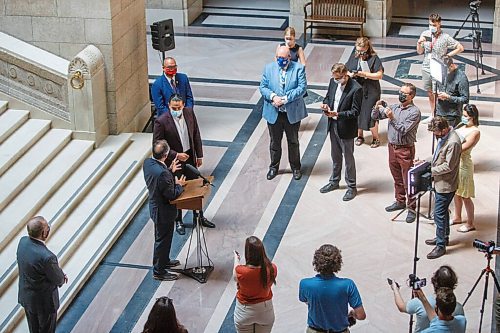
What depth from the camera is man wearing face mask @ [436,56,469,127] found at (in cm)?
1126

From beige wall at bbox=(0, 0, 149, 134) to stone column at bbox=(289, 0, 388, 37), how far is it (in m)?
5.65

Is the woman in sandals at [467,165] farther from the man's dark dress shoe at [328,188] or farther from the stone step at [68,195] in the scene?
the stone step at [68,195]

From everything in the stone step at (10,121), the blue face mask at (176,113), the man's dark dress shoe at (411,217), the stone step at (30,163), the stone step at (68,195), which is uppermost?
the blue face mask at (176,113)

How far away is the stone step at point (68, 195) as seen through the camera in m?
9.34

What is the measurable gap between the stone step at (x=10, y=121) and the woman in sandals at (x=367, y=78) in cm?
386

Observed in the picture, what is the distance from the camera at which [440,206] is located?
31.2 ft

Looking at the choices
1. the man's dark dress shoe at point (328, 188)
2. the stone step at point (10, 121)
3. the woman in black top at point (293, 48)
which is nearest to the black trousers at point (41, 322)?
the stone step at point (10, 121)

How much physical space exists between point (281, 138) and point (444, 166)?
2560 millimetres

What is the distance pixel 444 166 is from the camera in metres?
9.31

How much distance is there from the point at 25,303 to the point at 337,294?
2.72 m

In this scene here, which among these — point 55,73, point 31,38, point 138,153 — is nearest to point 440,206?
point 138,153

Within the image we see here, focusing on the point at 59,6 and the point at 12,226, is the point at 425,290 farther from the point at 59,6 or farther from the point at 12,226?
the point at 59,6

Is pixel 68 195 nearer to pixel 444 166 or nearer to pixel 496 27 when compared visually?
pixel 444 166

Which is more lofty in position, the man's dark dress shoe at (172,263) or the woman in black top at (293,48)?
the woman in black top at (293,48)
